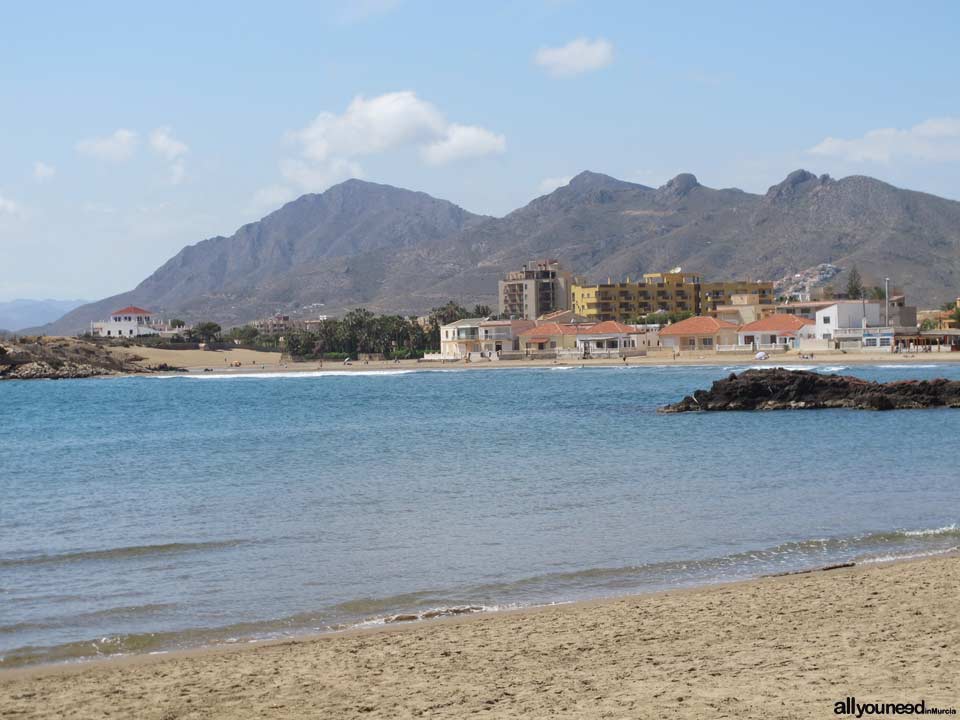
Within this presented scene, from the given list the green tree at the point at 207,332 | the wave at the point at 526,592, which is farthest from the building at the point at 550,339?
the wave at the point at 526,592

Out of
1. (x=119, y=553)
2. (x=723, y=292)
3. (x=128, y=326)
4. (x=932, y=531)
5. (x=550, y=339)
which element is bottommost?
(x=932, y=531)

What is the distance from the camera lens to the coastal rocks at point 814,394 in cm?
4588

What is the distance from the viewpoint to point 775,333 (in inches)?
4040

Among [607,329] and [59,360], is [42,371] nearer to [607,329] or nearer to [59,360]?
[59,360]

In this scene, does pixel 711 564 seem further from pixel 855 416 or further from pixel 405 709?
pixel 855 416

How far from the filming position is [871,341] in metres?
94.2

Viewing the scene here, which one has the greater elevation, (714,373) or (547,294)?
(547,294)

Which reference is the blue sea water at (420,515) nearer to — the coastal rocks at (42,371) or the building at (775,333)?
the building at (775,333)

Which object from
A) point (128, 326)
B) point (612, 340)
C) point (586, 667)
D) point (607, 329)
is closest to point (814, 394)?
point (586, 667)

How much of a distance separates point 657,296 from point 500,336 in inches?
1218

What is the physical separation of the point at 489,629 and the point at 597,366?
291ft

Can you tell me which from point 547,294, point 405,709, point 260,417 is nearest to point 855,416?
point 260,417

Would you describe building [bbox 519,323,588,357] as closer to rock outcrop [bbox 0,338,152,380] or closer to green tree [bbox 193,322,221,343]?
rock outcrop [bbox 0,338,152,380]

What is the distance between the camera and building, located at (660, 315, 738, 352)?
105000mm
